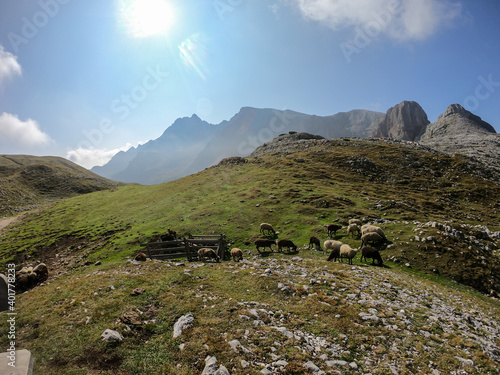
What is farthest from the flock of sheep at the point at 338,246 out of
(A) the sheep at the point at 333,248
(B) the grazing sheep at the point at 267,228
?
(B) the grazing sheep at the point at 267,228

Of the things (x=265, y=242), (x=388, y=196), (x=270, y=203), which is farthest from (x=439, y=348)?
(x=388, y=196)

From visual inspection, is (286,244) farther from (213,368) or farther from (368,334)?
(213,368)

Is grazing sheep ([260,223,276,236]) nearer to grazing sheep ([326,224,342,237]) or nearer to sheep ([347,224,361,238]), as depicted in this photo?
grazing sheep ([326,224,342,237])

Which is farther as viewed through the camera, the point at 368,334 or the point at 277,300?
the point at 277,300

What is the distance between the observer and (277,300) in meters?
11.1

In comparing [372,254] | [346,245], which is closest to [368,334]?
[372,254]

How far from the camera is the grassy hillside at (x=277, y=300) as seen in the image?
752cm

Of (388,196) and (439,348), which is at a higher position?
(388,196)

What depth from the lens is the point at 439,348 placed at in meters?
8.23

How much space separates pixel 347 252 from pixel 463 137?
152 m

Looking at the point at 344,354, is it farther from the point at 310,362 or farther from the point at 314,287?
the point at 314,287

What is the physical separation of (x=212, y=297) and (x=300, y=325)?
4.57m

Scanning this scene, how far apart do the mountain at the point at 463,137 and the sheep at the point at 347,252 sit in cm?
7785

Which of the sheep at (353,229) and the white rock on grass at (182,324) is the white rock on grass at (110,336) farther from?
the sheep at (353,229)
